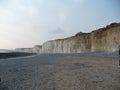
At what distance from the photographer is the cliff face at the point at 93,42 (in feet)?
186

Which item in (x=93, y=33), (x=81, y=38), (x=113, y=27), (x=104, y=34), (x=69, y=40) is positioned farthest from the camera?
(x=69, y=40)

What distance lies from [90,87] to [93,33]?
2494 inches

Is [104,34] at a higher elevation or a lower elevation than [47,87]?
higher

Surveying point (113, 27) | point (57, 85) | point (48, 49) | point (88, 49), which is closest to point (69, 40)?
point (88, 49)

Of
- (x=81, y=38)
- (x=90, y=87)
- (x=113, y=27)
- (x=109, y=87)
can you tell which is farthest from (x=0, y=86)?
(x=81, y=38)

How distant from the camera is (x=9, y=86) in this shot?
28.2 ft

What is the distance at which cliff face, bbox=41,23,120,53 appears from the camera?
56844mm

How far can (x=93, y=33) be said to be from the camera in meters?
70.4

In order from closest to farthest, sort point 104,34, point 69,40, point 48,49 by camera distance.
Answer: point 104,34 → point 69,40 → point 48,49

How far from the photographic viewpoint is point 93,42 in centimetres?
6962

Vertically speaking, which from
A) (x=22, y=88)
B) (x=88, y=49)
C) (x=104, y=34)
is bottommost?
(x=22, y=88)

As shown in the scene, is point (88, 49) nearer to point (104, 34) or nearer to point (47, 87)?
point (104, 34)

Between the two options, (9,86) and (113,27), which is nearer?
(9,86)

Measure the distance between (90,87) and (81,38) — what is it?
7148 centimetres
